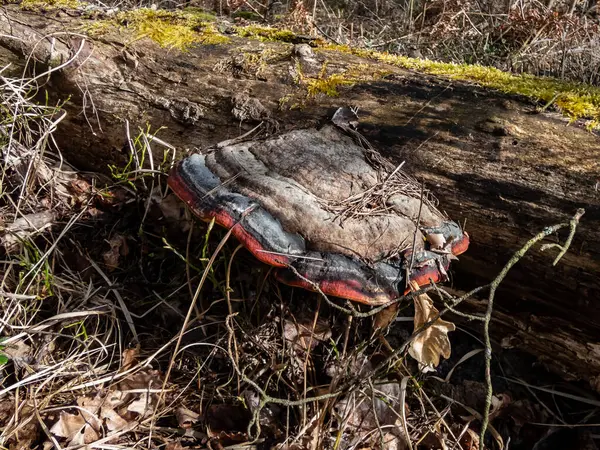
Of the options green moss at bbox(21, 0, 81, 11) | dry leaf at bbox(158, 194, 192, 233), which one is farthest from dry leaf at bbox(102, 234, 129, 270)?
Result: green moss at bbox(21, 0, 81, 11)

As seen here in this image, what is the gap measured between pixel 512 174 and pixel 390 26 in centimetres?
614

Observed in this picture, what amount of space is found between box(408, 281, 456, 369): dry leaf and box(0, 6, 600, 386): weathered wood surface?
1.04 feet

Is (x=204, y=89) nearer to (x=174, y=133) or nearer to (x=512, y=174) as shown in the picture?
(x=174, y=133)

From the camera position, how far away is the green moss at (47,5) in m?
4.00

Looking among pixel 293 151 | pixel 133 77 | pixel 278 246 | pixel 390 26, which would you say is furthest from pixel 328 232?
pixel 390 26

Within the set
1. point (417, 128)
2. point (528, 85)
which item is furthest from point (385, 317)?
point (528, 85)

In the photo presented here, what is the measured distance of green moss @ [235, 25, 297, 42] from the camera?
152 inches

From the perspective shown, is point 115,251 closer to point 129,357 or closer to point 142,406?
point 129,357

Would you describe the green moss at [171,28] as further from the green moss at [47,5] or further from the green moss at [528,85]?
the green moss at [528,85]

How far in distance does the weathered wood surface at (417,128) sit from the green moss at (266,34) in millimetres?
145

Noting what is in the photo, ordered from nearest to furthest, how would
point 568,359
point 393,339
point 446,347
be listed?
point 446,347 → point 568,359 → point 393,339

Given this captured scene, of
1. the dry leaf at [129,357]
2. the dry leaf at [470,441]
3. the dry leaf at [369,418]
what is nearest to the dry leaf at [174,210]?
the dry leaf at [129,357]

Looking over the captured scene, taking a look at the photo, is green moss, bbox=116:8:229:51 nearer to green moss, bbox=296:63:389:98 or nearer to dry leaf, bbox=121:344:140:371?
green moss, bbox=296:63:389:98

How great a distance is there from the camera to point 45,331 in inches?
116
